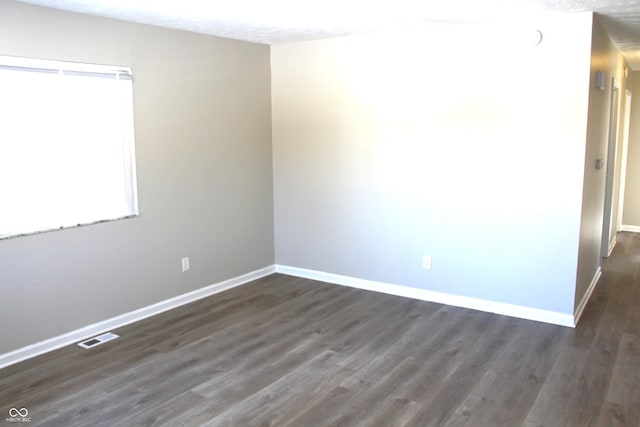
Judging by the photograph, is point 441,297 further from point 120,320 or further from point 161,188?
point 120,320

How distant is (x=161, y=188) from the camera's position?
4152 millimetres

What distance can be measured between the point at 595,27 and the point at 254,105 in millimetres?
2890

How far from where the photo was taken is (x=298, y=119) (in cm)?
505

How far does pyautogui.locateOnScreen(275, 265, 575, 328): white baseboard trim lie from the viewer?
13.1 feet

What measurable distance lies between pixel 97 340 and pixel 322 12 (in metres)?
2.78

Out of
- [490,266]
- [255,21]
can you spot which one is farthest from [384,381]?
[255,21]

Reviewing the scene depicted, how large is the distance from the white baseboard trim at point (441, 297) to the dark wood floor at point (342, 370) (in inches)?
3.6

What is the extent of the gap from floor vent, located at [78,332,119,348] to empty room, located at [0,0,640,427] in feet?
0.06

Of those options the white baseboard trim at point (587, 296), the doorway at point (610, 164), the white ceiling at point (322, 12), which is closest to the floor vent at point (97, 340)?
the white ceiling at point (322, 12)

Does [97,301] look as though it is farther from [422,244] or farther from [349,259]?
[422,244]

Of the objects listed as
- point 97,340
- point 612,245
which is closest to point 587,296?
point 612,245

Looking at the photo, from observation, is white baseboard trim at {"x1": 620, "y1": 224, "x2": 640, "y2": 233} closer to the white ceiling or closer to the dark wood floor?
the dark wood floor

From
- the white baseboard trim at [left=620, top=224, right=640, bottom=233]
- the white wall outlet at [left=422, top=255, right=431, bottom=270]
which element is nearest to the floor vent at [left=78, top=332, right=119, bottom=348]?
the white wall outlet at [left=422, top=255, right=431, bottom=270]

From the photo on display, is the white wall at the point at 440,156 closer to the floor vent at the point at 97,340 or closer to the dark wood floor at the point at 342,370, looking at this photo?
the dark wood floor at the point at 342,370
